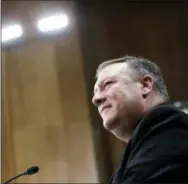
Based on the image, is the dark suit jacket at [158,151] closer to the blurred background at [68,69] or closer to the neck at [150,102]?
the neck at [150,102]

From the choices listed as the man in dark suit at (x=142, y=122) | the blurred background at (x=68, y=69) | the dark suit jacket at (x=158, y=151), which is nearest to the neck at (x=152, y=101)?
the man in dark suit at (x=142, y=122)

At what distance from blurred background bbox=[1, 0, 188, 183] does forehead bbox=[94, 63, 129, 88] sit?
112 cm

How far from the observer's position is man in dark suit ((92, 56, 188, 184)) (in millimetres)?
789

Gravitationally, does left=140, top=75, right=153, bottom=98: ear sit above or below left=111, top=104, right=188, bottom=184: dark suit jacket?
above

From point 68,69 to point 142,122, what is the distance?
1.44 m

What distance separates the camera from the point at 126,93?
1023mm

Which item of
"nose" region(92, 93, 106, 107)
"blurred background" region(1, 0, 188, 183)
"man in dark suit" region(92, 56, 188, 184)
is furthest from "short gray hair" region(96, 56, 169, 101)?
"blurred background" region(1, 0, 188, 183)

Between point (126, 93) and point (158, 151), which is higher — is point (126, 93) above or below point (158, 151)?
above

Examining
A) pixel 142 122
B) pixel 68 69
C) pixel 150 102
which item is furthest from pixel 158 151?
pixel 68 69

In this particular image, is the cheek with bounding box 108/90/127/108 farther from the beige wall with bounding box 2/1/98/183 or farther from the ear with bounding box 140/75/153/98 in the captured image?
the beige wall with bounding box 2/1/98/183

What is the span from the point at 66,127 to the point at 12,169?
0.38m

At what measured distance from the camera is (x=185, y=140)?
838 millimetres

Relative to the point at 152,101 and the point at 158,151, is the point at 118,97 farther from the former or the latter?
the point at 158,151

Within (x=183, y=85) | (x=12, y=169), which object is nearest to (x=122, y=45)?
(x=183, y=85)
